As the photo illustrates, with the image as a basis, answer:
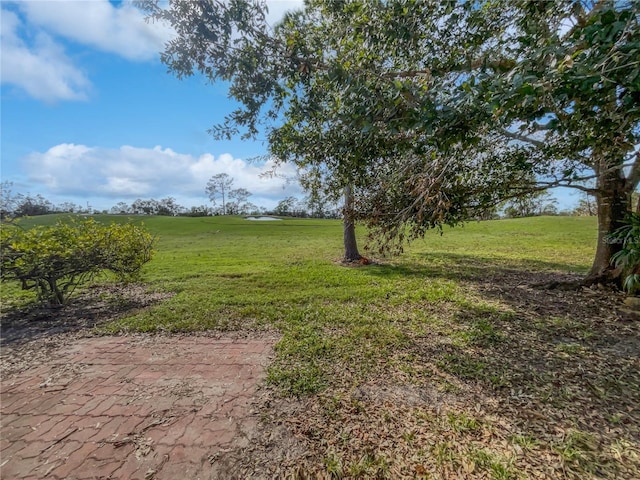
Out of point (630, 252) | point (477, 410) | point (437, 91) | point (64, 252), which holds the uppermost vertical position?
point (437, 91)

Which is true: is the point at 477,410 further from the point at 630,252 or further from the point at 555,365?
the point at 630,252

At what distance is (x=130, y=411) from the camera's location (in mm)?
2455

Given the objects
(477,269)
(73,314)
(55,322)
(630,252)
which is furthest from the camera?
(477,269)

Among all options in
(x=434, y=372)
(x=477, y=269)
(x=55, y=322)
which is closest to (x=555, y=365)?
(x=434, y=372)

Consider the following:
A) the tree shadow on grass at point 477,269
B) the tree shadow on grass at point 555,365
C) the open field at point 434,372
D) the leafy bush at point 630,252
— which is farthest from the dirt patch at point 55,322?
the leafy bush at point 630,252

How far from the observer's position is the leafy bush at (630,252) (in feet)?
13.1

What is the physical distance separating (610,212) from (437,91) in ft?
15.8

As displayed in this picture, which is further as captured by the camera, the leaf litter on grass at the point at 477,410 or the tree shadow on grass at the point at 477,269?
the tree shadow on grass at the point at 477,269

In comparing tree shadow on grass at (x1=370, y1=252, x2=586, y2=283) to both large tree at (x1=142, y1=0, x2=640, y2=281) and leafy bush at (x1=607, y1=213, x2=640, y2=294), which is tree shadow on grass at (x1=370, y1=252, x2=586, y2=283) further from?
large tree at (x1=142, y1=0, x2=640, y2=281)

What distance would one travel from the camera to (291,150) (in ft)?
13.6

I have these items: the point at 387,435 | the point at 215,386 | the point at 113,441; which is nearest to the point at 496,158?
the point at 387,435

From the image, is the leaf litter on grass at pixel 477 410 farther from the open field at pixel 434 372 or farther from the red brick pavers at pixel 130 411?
the red brick pavers at pixel 130 411

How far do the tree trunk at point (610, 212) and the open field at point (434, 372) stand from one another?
0.44 m

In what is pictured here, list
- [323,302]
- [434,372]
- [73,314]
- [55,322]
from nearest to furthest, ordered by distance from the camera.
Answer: [434,372] → [55,322] → [73,314] → [323,302]
